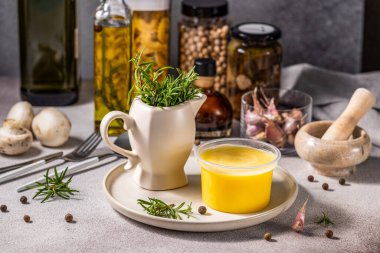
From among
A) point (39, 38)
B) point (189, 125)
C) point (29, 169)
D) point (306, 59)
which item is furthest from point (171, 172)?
point (306, 59)

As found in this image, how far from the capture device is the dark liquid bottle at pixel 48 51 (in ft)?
5.59

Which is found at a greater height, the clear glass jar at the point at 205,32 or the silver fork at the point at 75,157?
the clear glass jar at the point at 205,32

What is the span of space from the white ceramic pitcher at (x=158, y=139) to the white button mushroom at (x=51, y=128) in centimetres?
27

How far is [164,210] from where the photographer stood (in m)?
1.25

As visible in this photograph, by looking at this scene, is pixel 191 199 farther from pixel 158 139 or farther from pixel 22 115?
pixel 22 115

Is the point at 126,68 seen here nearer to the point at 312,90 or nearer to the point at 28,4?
the point at 28,4

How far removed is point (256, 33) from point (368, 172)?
0.39 meters

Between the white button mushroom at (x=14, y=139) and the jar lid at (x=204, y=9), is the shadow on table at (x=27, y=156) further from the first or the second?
the jar lid at (x=204, y=9)

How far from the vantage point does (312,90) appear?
71.7 inches

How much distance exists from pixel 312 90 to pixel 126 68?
458 millimetres

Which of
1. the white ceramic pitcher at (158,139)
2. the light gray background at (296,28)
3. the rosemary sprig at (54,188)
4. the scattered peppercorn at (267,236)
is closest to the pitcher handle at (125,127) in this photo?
the white ceramic pitcher at (158,139)

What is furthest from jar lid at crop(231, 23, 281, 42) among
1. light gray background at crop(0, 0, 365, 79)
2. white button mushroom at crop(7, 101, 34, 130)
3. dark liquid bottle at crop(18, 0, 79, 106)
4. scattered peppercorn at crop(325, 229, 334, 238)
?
scattered peppercorn at crop(325, 229, 334, 238)

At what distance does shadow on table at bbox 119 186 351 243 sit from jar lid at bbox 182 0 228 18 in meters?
0.58

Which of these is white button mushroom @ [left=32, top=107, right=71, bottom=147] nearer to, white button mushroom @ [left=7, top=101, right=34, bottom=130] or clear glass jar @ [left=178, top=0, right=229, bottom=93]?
white button mushroom @ [left=7, top=101, right=34, bottom=130]
